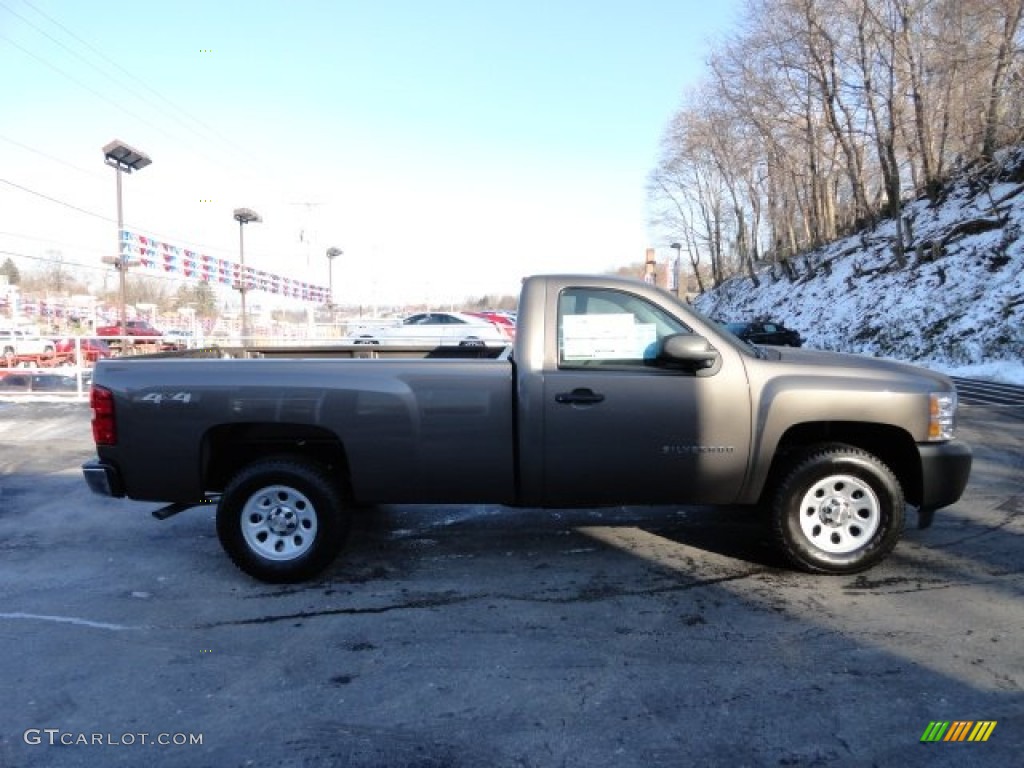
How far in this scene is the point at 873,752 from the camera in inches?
102

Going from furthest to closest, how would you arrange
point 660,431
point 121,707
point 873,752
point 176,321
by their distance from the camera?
point 176,321 → point 660,431 → point 121,707 → point 873,752

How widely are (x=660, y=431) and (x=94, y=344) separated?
26.3 m

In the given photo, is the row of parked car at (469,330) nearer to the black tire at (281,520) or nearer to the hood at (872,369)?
the black tire at (281,520)

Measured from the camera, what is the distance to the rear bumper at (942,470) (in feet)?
13.6

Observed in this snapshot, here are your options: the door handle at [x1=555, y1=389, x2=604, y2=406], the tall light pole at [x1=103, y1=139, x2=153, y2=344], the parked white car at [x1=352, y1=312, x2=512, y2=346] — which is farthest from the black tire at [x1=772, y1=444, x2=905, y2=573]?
the tall light pole at [x1=103, y1=139, x2=153, y2=344]

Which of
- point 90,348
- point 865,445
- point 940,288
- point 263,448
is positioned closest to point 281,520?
point 263,448

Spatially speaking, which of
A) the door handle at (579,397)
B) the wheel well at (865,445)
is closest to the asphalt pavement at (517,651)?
the wheel well at (865,445)

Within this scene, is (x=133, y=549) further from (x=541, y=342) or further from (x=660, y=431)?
(x=660, y=431)

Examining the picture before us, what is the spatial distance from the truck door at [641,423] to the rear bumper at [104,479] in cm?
264

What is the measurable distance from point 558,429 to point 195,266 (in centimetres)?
3319

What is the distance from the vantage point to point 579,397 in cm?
410

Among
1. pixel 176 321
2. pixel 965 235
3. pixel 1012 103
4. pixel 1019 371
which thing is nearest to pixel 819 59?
pixel 1012 103

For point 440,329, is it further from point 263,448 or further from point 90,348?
point 263,448

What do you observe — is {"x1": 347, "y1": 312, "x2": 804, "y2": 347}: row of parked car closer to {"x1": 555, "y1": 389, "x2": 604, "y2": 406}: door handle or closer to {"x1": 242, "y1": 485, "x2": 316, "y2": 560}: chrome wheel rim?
{"x1": 242, "y1": 485, "x2": 316, "y2": 560}: chrome wheel rim
